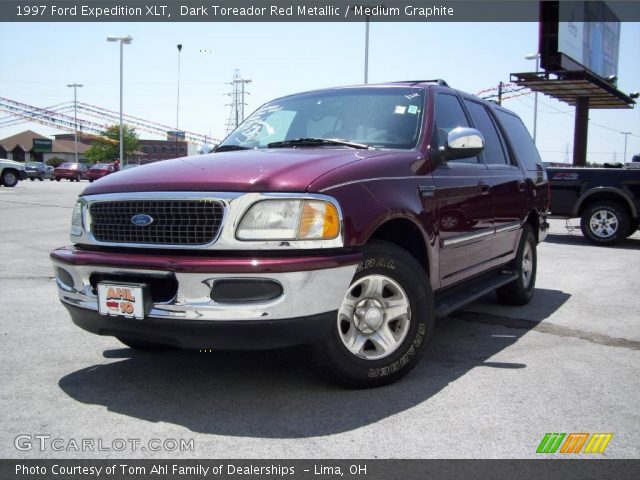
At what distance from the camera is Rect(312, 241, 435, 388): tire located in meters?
3.21

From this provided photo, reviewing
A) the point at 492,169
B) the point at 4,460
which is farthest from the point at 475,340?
the point at 4,460

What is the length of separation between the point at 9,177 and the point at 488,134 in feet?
84.5

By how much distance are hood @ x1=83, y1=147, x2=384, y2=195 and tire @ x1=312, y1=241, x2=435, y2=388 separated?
0.53 metres

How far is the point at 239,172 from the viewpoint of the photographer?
123 inches

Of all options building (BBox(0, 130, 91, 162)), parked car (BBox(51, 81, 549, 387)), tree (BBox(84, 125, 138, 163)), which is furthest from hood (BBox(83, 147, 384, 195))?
building (BBox(0, 130, 91, 162))

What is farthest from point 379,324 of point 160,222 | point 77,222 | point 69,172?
point 69,172

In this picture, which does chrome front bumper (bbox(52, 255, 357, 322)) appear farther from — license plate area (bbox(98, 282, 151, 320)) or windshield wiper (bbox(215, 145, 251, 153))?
windshield wiper (bbox(215, 145, 251, 153))

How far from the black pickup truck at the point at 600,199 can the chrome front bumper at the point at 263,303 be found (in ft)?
30.4

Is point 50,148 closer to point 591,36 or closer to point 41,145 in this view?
point 41,145

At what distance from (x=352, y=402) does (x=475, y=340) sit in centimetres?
171

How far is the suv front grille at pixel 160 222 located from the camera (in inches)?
117

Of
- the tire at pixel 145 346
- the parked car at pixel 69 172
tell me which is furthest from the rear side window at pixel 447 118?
the parked car at pixel 69 172

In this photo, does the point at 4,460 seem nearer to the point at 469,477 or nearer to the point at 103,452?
the point at 103,452

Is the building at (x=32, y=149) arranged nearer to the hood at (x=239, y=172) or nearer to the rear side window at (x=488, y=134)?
the rear side window at (x=488, y=134)
